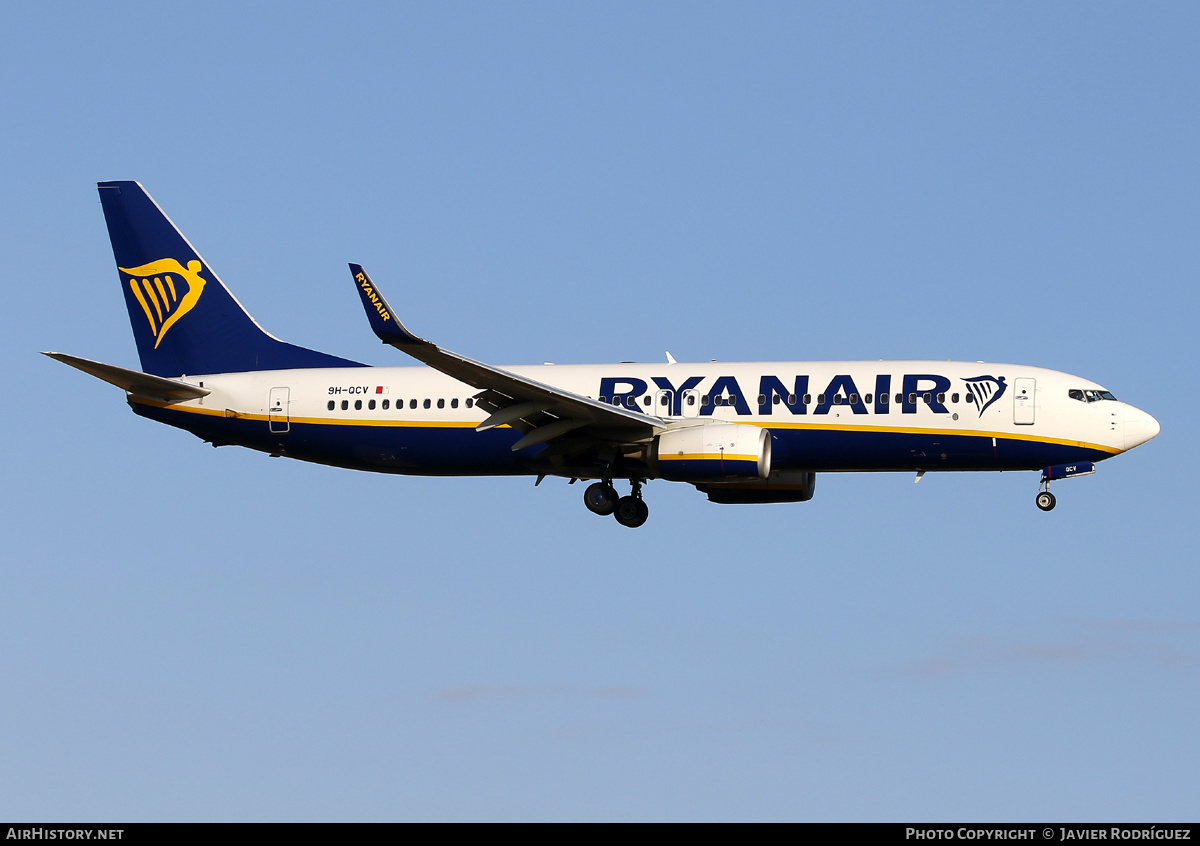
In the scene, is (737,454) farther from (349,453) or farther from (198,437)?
(198,437)

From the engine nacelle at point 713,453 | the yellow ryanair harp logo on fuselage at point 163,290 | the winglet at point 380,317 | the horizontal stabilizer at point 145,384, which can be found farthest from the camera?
the yellow ryanair harp logo on fuselage at point 163,290

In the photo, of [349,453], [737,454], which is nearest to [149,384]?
[349,453]

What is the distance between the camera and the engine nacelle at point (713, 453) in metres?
43.6

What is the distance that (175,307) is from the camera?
52.8 m

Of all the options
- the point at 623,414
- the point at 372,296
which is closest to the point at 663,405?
the point at 623,414

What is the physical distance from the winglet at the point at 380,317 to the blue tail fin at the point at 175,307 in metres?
11.6

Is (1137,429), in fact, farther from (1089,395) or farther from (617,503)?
(617,503)

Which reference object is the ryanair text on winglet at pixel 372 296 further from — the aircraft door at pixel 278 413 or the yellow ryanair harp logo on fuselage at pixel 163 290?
the yellow ryanair harp logo on fuselage at pixel 163 290

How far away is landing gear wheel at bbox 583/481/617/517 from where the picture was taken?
47625 millimetres

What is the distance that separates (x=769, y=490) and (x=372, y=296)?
1532 centimetres

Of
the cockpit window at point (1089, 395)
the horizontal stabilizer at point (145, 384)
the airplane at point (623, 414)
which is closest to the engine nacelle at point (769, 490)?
the airplane at point (623, 414)

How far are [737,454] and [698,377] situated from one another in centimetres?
395
